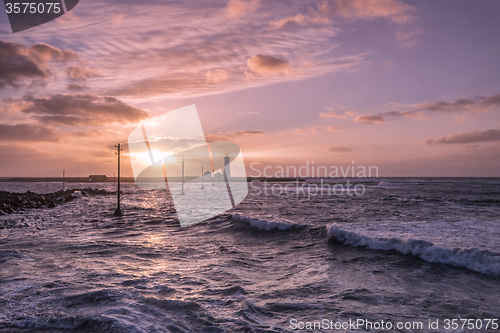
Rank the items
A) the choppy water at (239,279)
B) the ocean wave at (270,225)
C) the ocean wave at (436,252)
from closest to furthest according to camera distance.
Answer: the choppy water at (239,279)
the ocean wave at (436,252)
the ocean wave at (270,225)

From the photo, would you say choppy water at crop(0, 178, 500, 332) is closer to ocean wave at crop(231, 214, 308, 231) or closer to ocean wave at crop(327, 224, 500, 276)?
ocean wave at crop(327, 224, 500, 276)

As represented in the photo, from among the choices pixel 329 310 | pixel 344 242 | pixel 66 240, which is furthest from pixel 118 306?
pixel 344 242

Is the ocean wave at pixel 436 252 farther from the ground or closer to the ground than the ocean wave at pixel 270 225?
farther from the ground

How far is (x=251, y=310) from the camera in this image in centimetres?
769

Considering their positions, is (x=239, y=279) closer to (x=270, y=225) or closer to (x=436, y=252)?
(x=436, y=252)

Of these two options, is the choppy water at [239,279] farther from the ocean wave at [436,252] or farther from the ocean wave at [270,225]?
the ocean wave at [270,225]

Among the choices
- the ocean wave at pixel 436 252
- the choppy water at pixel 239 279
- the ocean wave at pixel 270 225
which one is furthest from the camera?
the ocean wave at pixel 270 225

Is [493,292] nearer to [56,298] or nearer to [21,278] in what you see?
[56,298]

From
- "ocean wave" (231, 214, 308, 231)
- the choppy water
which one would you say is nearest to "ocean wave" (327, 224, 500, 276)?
the choppy water

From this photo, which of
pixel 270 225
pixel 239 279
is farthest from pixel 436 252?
pixel 270 225

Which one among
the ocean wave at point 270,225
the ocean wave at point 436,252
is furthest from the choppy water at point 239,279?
the ocean wave at point 270,225

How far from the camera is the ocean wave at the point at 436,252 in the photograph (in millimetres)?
11230

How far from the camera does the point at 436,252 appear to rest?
41.7 feet

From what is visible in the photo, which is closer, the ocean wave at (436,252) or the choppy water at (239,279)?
the choppy water at (239,279)
